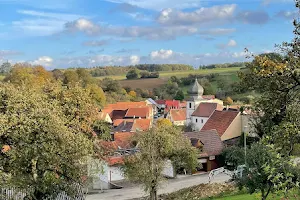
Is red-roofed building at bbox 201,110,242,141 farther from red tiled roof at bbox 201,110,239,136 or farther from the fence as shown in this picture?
the fence

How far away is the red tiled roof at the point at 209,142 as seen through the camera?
1460 inches

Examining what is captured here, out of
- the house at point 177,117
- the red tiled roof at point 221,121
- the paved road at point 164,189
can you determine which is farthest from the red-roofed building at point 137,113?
the paved road at point 164,189

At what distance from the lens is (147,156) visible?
22.6m

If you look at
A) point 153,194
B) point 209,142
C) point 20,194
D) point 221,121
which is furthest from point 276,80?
point 221,121

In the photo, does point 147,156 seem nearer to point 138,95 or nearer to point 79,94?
point 79,94

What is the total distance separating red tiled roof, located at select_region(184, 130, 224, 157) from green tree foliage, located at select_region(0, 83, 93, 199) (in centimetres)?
2296

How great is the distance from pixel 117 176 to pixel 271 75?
2570cm

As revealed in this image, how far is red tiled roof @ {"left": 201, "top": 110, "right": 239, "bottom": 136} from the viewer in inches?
1838

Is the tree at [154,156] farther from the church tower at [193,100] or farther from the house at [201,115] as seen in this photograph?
the church tower at [193,100]

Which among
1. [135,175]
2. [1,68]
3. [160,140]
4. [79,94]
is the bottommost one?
[135,175]

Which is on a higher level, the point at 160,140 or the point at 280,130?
the point at 280,130

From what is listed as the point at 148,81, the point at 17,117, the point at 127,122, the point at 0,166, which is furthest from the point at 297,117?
the point at 148,81

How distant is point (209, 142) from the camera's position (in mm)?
37969

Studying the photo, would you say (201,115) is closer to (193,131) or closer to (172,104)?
(193,131)
